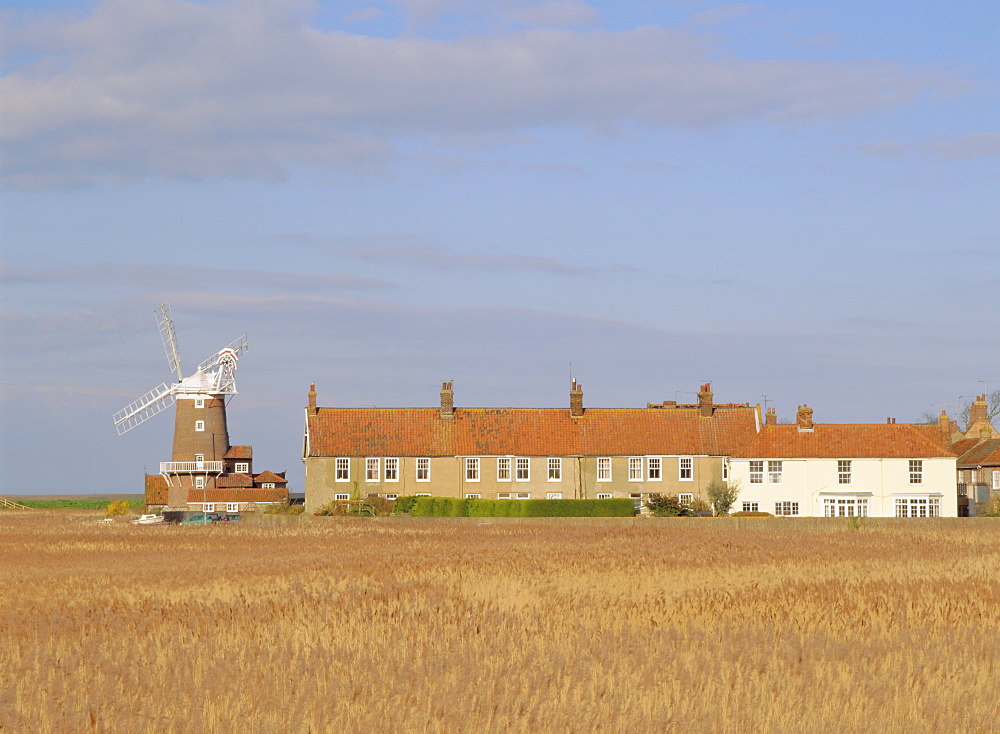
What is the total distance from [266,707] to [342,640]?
14.1 feet

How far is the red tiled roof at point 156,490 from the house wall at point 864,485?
47.2 metres

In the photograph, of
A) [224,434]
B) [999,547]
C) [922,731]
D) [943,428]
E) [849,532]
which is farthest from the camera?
[224,434]

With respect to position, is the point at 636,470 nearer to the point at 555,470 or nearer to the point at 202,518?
the point at 555,470

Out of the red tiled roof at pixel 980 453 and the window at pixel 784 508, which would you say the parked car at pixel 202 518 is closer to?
the window at pixel 784 508

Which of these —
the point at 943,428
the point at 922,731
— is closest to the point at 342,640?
the point at 922,731

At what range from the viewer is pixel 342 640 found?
16.2 metres

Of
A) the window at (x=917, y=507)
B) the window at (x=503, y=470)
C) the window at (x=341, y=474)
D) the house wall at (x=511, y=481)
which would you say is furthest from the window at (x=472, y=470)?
the window at (x=917, y=507)

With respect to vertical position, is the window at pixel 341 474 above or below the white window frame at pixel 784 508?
above

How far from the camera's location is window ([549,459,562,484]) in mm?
75125

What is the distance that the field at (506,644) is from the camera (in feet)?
37.9

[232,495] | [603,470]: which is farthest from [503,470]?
[232,495]

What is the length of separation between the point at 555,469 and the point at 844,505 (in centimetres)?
1694

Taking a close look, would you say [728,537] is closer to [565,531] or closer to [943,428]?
[565,531]

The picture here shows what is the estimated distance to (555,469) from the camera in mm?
75125
